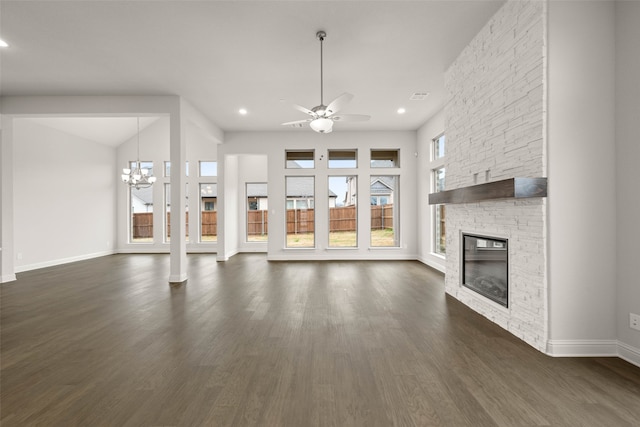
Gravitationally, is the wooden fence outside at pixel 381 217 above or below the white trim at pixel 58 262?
above

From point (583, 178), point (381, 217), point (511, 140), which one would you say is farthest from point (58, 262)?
point (583, 178)

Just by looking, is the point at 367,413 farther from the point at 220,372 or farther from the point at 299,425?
the point at 220,372

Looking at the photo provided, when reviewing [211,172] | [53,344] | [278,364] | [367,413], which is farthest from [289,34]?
[211,172]

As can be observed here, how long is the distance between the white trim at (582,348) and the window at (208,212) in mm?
8513

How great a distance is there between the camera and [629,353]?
238 cm

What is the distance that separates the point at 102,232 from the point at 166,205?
1.81 m

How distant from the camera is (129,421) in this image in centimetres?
171

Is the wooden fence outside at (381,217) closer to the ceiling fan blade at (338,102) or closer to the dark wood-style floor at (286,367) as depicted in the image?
the dark wood-style floor at (286,367)

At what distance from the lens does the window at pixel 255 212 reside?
9.16m

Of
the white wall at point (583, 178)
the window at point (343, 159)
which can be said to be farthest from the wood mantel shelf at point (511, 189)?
the window at point (343, 159)

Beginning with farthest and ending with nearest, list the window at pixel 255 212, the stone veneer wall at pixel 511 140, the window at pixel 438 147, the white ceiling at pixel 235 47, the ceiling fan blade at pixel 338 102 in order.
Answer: the window at pixel 255 212
the window at pixel 438 147
the ceiling fan blade at pixel 338 102
the white ceiling at pixel 235 47
the stone veneer wall at pixel 511 140

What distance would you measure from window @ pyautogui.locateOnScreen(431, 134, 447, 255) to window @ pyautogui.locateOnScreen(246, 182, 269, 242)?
4.86 m

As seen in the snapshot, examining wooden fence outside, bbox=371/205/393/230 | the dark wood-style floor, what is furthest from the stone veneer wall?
wooden fence outside, bbox=371/205/393/230

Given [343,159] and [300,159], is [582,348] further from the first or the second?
[300,159]
